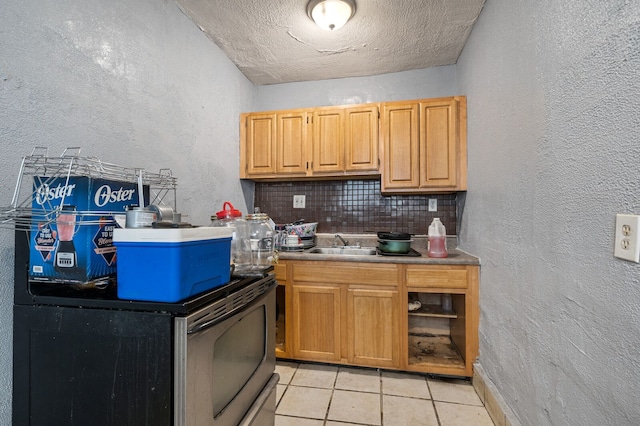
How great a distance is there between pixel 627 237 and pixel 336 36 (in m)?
2.10

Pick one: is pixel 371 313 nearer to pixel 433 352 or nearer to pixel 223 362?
pixel 433 352

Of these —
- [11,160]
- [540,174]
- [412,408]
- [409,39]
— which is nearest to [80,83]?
[11,160]

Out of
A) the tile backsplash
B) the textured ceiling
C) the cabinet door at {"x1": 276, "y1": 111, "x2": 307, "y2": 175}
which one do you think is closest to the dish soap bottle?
the tile backsplash

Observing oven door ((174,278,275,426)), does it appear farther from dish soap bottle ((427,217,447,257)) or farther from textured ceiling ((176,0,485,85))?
textured ceiling ((176,0,485,85))

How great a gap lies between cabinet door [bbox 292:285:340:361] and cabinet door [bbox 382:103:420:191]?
1044mm

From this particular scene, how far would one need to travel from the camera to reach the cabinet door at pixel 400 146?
7.74 ft

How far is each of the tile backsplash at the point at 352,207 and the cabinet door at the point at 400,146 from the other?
316mm

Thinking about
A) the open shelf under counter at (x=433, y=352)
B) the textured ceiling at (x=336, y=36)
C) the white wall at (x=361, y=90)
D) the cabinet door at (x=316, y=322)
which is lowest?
the open shelf under counter at (x=433, y=352)

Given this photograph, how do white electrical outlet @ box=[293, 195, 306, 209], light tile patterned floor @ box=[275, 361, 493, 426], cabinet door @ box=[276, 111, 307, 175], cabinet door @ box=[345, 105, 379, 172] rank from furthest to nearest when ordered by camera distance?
white electrical outlet @ box=[293, 195, 306, 209]
cabinet door @ box=[276, 111, 307, 175]
cabinet door @ box=[345, 105, 379, 172]
light tile patterned floor @ box=[275, 361, 493, 426]

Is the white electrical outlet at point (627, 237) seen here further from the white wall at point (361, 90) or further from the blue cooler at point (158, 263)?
the white wall at point (361, 90)

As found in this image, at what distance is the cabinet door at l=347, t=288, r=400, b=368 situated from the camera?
6.66 ft

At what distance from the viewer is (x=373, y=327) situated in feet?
6.76

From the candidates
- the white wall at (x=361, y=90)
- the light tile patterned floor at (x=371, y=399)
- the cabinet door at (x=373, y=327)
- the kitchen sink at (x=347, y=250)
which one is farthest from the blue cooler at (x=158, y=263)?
the white wall at (x=361, y=90)

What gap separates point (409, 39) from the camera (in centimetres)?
218
